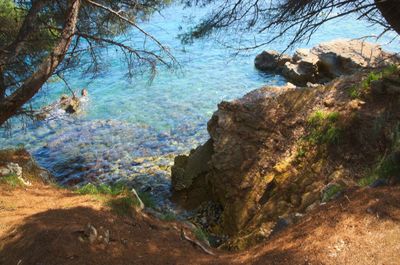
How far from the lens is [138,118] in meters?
15.8

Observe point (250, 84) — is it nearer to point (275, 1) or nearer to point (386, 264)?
point (275, 1)

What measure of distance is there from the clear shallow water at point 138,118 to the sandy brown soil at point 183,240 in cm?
451

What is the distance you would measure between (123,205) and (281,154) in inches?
127

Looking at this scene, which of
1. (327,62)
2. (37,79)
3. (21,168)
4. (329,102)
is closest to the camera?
(37,79)

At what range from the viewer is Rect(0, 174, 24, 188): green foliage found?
25.2 ft

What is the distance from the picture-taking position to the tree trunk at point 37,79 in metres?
6.23

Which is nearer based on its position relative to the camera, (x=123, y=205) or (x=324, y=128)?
(x=123, y=205)

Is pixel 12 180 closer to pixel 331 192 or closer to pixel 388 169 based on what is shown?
pixel 331 192

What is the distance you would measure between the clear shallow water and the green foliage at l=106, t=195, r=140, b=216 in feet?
11.3

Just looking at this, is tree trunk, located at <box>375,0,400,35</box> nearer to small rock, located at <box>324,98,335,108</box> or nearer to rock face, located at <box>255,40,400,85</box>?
small rock, located at <box>324,98,335,108</box>

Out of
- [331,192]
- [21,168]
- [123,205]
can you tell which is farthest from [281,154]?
[21,168]

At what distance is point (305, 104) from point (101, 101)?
1129cm

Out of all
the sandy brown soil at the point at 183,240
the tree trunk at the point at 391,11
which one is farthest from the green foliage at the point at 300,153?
the tree trunk at the point at 391,11

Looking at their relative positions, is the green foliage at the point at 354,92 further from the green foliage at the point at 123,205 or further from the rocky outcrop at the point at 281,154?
the green foliage at the point at 123,205
